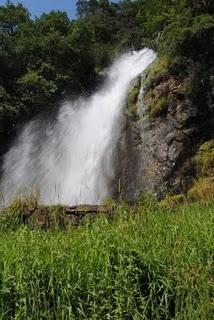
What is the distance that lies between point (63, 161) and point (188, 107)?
5.94m

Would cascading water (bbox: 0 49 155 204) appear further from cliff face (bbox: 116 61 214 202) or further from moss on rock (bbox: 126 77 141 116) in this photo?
cliff face (bbox: 116 61 214 202)

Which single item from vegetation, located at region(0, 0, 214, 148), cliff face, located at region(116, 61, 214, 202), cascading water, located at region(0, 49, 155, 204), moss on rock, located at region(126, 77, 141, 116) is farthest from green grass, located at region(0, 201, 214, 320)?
moss on rock, located at region(126, 77, 141, 116)

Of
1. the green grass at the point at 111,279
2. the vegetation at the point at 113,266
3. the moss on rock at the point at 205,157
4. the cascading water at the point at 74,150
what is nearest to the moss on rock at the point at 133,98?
the cascading water at the point at 74,150

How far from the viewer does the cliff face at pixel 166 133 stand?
65.8ft

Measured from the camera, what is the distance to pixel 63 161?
24625mm

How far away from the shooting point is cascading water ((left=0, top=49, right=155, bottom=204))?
22.2 m

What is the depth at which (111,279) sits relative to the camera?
A: 16.7 ft

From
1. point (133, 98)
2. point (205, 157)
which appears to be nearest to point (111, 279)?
point (205, 157)

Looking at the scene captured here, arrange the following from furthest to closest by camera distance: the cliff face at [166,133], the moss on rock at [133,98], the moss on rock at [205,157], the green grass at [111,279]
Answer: the moss on rock at [133,98], the cliff face at [166,133], the moss on rock at [205,157], the green grass at [111,279]

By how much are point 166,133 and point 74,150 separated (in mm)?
5008

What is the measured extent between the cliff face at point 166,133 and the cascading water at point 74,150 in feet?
3.00

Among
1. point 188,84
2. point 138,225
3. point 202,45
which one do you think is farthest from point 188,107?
point 138,225

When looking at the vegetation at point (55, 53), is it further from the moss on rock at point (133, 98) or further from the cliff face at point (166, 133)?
the moss on rock at point (133, 98)

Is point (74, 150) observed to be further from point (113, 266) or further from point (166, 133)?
point (113, 266)
